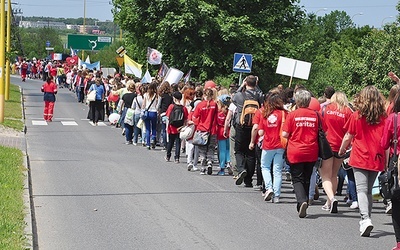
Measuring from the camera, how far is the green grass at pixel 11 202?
28.4ft

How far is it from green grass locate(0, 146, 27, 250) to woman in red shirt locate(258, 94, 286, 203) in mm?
3752

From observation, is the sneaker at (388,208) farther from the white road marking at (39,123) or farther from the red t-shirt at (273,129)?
the white road marking at (39,123)

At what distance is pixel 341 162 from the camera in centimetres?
1216

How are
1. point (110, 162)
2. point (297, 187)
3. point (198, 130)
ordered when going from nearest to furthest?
point (297, 187)
point (198, 130)
point (110, 162)

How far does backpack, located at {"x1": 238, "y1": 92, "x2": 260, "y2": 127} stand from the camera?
14.1 m

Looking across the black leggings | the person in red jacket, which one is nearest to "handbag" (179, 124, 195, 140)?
the black leggings

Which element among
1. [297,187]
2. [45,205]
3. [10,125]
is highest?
[297,187]

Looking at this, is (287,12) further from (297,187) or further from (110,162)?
(297,187)

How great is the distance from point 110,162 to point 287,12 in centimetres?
2981

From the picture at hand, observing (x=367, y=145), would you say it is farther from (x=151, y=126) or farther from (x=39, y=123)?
(x=39, y=123)

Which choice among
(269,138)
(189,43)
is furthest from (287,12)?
(269,138)

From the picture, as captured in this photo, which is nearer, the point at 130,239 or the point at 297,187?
the point at 130,239

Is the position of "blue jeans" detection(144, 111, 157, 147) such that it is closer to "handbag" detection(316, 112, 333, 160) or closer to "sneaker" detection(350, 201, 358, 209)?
"sneaker" detection(350, 201, 358, 209)

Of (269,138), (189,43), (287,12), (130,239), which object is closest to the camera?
(130,239)
